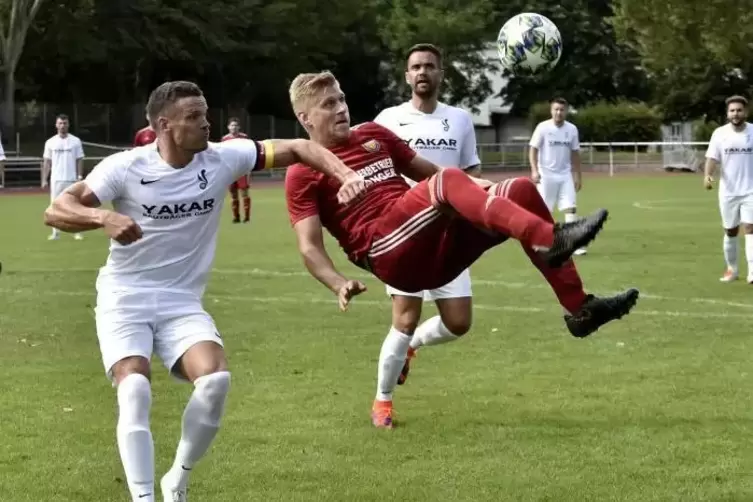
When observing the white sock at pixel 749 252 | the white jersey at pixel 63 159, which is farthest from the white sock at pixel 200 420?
the white jersey at pixel 63 159

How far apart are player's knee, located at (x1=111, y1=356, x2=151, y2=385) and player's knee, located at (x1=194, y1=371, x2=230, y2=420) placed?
10.2 inches

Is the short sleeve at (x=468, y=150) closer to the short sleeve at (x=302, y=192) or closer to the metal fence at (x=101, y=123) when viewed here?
the short sleeve at (x=302, y=192)

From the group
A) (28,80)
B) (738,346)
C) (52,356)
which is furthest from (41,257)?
(28,80)

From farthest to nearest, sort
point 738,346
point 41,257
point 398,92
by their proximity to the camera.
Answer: point 398,92 < point 41,257 < point 738,346

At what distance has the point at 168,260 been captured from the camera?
6.61 meters

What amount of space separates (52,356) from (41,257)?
958 centimetres

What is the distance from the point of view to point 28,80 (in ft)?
200

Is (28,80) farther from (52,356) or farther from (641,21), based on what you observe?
(52,356)

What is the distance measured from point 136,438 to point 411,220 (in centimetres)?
179

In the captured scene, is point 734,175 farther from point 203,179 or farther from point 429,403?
point 203,179

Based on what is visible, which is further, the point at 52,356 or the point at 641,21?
the point at 641,21

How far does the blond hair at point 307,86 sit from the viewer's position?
721 centimetres

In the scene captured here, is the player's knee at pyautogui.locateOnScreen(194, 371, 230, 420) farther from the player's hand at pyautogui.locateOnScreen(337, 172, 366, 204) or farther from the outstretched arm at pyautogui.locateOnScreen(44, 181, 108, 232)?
the player's hand at pyautogui.locateOnScreen(337, 172, 366, 204)

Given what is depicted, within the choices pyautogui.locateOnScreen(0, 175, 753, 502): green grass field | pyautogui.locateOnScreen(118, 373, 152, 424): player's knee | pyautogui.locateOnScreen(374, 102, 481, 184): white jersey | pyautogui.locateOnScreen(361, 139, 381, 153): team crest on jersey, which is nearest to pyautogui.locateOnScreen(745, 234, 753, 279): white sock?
pyautogui.locateOnScreen(0, 175, 753, 502): green grass field
